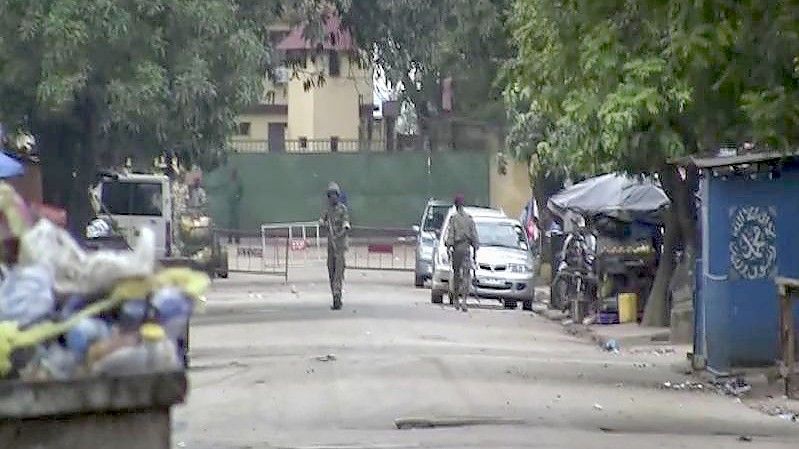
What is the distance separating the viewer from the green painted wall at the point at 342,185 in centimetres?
5531

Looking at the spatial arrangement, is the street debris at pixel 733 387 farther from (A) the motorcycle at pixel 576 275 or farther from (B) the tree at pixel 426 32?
(A) the motorcycle at pixel 576 275

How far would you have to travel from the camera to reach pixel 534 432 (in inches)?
513

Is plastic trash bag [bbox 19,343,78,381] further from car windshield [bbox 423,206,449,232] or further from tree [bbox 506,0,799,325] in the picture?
car windshield [bbox 423,206,449,232]

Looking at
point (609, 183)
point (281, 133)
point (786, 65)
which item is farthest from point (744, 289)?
point (281, 133)

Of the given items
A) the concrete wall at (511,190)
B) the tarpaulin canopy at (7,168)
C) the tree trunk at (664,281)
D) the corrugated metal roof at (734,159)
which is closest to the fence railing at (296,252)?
the concrete wall at (511,190)

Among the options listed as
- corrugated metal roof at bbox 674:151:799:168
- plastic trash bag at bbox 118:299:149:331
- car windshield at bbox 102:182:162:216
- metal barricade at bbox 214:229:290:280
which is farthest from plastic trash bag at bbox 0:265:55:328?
metal barricade at bbox 214:229:290:280

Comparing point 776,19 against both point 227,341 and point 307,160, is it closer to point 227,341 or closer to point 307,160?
point 227,341

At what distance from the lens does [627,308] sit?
2742 cm

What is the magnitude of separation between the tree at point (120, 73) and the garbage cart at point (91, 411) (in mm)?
16046

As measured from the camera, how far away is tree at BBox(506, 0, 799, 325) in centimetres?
1123

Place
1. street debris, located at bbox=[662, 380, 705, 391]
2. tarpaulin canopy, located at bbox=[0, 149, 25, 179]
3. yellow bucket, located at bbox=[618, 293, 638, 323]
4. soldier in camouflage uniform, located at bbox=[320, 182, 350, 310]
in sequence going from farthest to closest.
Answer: yellow bucket, located at bbox=[618, 293, 638, 323], soldier in camouflage uniform, located at bbox=[320, 182, 350, 310], street debris, located at bbox=[662, 380, 705, 391], tarpaulin canopy, located at bbox=[0, 149, 25, 179]

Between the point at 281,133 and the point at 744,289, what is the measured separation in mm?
57903

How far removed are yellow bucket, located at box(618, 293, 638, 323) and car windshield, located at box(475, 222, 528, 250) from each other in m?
5.61

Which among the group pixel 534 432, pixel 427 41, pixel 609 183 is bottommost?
pixel 534 432
